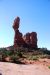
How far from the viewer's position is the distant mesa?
192 ft

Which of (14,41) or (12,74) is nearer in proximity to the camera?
(12,74)

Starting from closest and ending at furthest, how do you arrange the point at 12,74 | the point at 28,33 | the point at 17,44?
1. the point at 12,74
2. the point at 17,44
3. the point at 28,33

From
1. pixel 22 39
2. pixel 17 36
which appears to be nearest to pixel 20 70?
pixel 17 36

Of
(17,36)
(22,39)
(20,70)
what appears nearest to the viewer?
(20,70)

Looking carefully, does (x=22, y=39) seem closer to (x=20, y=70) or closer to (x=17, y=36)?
(x=17, y=36)

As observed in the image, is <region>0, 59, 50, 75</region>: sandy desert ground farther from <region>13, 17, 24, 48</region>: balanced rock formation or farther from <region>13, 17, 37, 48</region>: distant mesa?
<region>13, 17, 24, 48</region>: balanced rock formation

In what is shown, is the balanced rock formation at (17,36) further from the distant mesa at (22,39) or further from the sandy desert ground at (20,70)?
the sandy desert ground at (20,70)

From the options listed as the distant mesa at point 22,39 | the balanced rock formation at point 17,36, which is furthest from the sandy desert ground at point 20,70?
the balanced rock formation at point 17,36

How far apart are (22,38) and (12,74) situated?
46827 millimetres

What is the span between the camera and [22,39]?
59.5m

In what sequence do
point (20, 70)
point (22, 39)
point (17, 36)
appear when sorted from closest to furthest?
point (20, 70)
point (17, 36)
point (22, 39)

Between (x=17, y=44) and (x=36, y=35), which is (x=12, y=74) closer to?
(x=17, y=44)

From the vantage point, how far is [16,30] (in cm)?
5938

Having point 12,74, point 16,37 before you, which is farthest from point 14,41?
point 12,74
